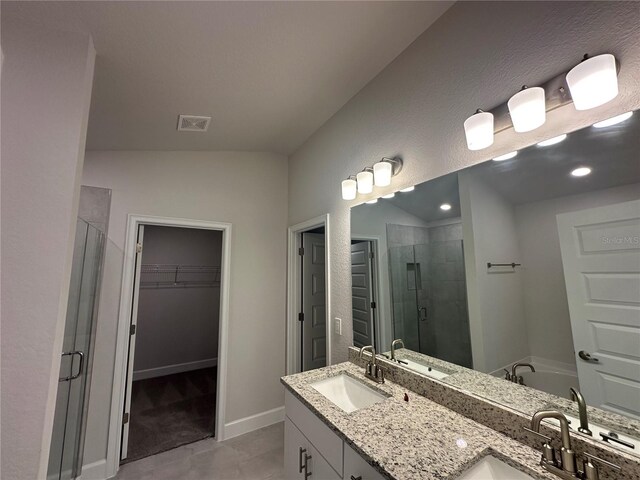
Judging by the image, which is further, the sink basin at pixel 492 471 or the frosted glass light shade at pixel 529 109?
the frosted glass light shade at pixel 529 109

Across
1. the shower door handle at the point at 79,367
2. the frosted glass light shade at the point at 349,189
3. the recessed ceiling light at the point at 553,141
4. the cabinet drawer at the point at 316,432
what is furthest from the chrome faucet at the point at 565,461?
the shower door handle at the point at 79,367

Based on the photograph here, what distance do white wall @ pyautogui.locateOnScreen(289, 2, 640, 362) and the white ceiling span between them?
181 millimetres

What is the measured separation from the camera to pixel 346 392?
5.42 feet

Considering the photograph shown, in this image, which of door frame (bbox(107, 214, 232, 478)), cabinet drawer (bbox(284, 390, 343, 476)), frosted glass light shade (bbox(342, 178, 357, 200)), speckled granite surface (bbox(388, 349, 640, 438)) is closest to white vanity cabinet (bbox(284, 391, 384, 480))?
cabinet drawer (bbox(284, 390, 343, 476))

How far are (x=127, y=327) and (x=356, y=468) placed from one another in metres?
2.11

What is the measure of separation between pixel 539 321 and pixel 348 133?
175 centimetres

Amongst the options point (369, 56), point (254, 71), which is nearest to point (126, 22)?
point (254, 71)

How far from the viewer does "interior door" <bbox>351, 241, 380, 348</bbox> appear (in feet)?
6.15

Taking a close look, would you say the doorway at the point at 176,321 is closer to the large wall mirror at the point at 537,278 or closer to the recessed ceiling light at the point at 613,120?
the large wall mirror at the point at 537,278

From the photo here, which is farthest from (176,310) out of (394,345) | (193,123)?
(394,345)

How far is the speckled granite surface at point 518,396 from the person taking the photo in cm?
85

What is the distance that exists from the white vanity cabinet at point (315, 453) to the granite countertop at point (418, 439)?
60 millimetres

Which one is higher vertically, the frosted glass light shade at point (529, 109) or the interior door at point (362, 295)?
the frosted glass light shade at point (529, 109)

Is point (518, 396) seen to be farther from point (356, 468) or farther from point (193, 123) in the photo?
point (193, 123)
